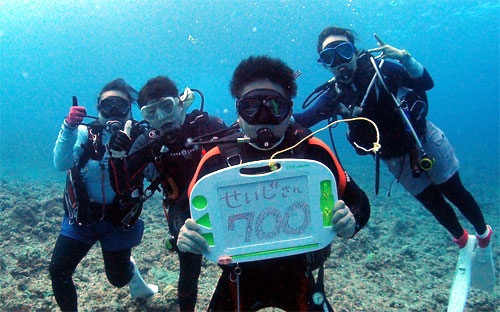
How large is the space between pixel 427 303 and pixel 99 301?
19.3 feet

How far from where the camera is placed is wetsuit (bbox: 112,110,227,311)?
10.8 feet

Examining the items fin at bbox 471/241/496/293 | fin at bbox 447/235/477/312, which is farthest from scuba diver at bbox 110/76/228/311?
fin at bbox 471/241/496/293

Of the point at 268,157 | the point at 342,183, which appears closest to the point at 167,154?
the point at 268,157

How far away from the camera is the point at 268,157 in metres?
2.28

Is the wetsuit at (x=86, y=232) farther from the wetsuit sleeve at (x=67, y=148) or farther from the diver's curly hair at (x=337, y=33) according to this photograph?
the diver's curly hair at (x=337, y=33)

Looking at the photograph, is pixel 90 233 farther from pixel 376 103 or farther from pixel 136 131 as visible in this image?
pixel 376 103

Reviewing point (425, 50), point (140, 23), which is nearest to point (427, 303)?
point (140, 23)

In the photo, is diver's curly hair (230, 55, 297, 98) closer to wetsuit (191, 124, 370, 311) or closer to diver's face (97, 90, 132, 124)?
wetsuit (191, 124, 370, 311)

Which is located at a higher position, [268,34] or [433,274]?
[268,34]

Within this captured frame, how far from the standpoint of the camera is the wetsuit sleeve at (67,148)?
11.6 feet

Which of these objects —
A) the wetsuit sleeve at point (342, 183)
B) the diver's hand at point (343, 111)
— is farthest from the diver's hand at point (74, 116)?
the diver's hand at point (343, 111)

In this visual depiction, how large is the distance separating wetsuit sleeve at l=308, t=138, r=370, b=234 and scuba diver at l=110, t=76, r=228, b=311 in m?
1.32

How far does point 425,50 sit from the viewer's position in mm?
60906

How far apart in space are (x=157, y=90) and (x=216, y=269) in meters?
4.25
